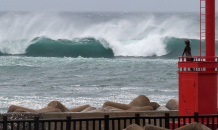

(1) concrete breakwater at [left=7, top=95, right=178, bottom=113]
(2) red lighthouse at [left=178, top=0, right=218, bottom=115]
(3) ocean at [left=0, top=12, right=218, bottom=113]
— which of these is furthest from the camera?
(3) ocean at [left=0, top=12, right=218, bottom=113]

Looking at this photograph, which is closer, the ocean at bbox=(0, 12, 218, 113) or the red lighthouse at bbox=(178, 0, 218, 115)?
the red lighthouse at bbox=(178, 0, 218, 115)

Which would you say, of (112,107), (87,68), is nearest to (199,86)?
(112,107)

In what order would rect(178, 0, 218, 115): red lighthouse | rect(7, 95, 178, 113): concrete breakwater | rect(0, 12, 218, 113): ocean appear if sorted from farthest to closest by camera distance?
1. rect(0, 12, 218, 113): ocean
2. rect(7, 95, 178, 113): concrete breakwater
3. rect(178, 0, 218, 115): red lighthouse

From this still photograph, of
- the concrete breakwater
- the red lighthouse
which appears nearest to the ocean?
the concrete breakwater

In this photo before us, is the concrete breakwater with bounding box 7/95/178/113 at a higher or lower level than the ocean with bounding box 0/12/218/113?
lower

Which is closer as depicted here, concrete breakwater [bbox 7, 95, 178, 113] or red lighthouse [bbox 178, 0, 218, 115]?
red lighthouse [bbox 178, 0, 218, 115]

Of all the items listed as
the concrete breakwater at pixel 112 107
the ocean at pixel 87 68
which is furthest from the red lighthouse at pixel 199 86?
the ocean at pixel 87 68

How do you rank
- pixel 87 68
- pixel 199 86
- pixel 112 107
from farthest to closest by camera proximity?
pixel 87 68, pixel 112 107, pixel 199 86

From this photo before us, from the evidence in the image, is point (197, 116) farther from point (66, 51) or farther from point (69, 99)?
point (66, 51)

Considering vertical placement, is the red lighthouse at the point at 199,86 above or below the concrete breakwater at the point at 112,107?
above

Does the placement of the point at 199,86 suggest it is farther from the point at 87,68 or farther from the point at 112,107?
the point at 87,68

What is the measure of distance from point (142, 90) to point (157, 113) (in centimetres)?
1026

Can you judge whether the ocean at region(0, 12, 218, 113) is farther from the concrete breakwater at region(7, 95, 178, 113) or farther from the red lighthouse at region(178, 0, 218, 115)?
the red lighthouse at region(178, 0, 218, 115)

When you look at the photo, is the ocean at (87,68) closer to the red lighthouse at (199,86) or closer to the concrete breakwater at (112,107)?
the concrete breakwater at (112,107)
